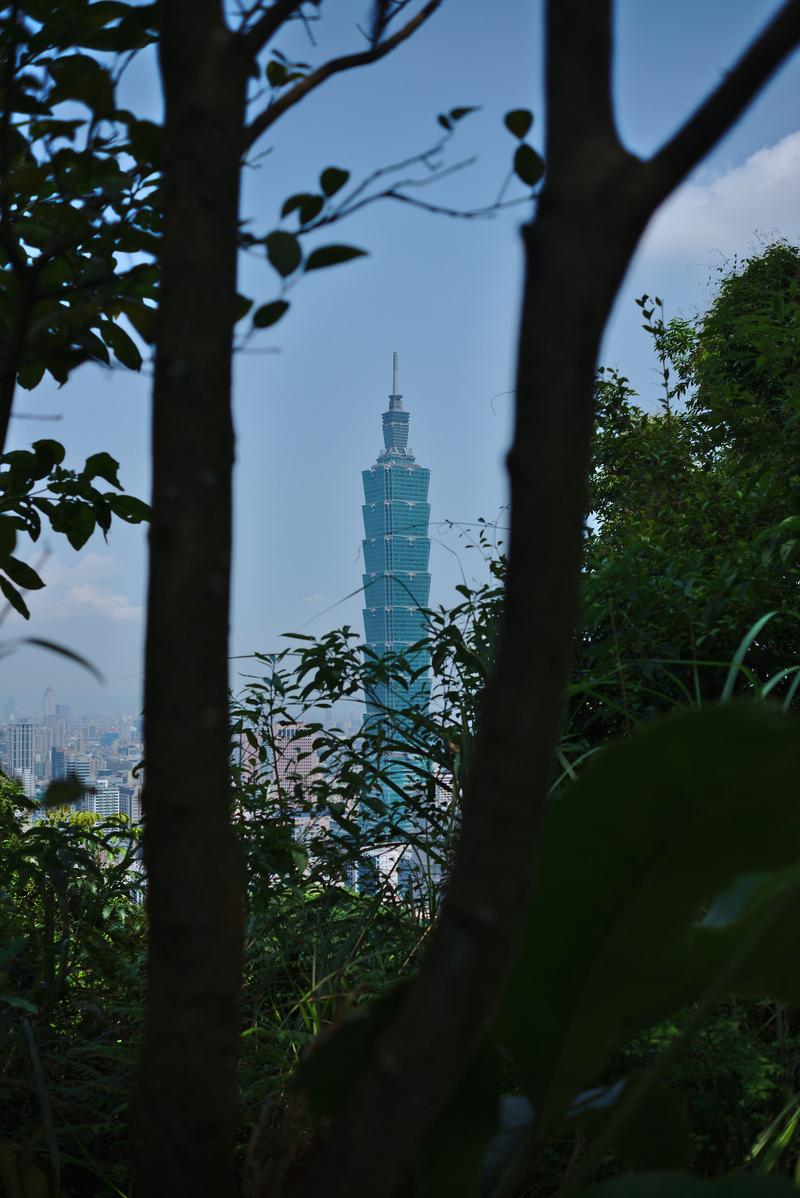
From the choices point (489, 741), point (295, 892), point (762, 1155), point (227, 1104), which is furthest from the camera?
point (295, 892)

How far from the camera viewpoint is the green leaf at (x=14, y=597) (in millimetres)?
1370

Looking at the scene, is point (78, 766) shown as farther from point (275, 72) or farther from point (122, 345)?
point (275, 72)

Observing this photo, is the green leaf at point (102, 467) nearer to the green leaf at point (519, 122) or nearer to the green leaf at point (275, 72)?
the green leaf at point (275, 72)

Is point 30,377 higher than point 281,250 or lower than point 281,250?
higher

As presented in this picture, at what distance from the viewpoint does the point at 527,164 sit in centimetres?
77

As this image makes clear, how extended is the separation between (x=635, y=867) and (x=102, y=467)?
2.99ft

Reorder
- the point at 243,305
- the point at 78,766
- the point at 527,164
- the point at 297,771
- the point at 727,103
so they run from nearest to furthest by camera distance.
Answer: the point at 727,103 < the point at 527,164 < the point at 243,305 < the point at 78,766 < the point at 297,771

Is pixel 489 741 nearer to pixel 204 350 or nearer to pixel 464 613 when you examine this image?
pixel 204 350

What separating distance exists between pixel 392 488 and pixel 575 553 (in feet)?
154

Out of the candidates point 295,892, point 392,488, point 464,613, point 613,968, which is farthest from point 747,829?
point 392,488

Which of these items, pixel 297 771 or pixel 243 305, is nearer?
pixel 243 305

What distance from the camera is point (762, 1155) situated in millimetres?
1135

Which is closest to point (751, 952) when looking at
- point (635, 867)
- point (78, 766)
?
point (635, 867)

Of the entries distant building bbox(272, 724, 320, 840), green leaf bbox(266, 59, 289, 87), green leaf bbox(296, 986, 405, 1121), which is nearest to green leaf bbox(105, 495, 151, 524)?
green leaf bbox(266, 59, 289, 87)
